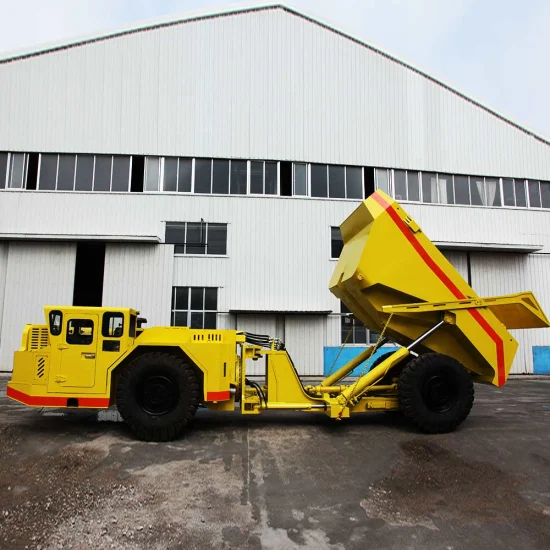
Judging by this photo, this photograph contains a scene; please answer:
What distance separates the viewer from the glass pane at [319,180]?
50.9 ft

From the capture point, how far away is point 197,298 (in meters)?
14.5

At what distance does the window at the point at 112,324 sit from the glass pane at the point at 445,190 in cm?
1414

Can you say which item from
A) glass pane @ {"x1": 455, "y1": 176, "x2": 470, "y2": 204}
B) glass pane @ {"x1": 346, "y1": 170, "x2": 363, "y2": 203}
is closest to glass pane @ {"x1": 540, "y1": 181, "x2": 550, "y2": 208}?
glass pane @ {"x1": 455, "y1": 176, "x2": 470, "y2": 204}

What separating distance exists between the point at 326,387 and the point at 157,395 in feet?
10.3

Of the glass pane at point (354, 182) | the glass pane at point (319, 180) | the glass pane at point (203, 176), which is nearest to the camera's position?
the glass pane at point (203, 176)

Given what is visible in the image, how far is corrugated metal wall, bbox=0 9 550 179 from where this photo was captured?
15.0m

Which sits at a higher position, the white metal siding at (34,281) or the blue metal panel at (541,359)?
the white metal siding at (34,281)

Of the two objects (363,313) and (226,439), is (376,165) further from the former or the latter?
(226,439)

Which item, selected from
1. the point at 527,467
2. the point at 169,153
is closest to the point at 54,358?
the point at 527,467

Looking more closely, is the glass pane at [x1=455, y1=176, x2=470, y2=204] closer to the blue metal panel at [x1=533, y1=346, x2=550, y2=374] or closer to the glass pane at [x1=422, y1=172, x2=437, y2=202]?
the glass pane at [x1=422, y1=172, x2=437, y2=202]

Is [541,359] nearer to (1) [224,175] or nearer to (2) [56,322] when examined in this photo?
(1) [224,175]

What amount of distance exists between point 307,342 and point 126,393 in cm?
933

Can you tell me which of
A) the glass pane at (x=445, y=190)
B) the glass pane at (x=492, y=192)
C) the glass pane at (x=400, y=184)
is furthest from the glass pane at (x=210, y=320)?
the glass pane at (x=492, y=192)

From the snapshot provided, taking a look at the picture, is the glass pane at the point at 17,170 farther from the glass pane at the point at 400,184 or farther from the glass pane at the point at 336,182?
the glass pane at the point at 400,184
